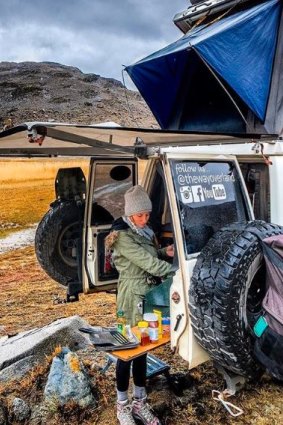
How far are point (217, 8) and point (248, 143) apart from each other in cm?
287

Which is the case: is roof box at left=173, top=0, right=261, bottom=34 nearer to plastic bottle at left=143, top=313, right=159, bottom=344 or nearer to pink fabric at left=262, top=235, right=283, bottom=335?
pink fabric at left=262, top=235, right=283, bottom=335

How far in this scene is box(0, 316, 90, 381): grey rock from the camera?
4.66m

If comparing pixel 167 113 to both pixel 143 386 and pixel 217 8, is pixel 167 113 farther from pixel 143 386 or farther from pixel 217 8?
pixel 143 386

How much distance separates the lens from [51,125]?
331cm

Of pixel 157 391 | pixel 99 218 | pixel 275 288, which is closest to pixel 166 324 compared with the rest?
pixel 157 391

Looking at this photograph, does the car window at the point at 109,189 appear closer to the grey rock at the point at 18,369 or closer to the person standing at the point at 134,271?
the person standing at the point at 134,271

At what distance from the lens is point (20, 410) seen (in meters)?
4.01

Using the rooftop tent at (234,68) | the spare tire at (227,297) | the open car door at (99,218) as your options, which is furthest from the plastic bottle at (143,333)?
the rooftop tent at (234,68)

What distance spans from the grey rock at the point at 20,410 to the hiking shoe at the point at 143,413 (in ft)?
3.18

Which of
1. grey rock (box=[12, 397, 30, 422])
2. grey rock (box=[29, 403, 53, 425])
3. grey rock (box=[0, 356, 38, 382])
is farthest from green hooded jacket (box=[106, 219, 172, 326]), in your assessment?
grey rock (box=[0, 356, 38, 382])

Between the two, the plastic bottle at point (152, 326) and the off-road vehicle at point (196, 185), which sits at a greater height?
the off-road vehicle at point (196, 185)

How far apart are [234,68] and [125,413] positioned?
396 centimetres

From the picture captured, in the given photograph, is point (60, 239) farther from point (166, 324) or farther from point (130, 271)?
point (166, 324)

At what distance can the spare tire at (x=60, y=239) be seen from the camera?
18.6ft
